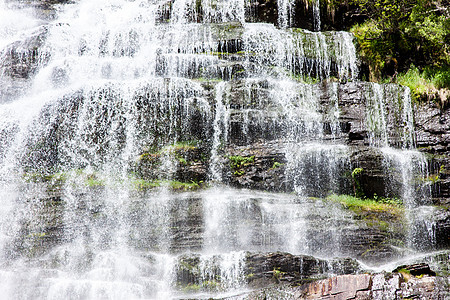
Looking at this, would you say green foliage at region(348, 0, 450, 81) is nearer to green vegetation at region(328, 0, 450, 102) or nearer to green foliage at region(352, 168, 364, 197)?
green vegetation at region(328, 0, 450, 102)

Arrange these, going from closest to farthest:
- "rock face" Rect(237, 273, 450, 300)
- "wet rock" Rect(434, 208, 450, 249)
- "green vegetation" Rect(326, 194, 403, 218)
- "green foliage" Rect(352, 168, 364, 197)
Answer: "rock face" Rect(237, 273, 450, 300) → "wet rock" Rect(434, 208, 450, 249) → "green vegetation" Rect(326, 194, 403, 218) → "green foliage" Rect(352, 168, 364, 197)

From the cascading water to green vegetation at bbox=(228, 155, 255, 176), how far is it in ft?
0.13

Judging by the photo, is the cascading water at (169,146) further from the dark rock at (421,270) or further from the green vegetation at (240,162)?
the dark rock at (421,270)

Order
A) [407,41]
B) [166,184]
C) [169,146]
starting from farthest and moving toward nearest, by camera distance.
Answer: [407,41] → [169,146] → [166,184]

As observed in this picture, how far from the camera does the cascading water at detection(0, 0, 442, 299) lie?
895 cm

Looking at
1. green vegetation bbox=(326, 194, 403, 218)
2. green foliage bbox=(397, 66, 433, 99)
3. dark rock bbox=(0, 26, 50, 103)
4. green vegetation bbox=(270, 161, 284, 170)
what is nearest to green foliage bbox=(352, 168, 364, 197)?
green vegetation bbox=(326, 194, 403, 218)

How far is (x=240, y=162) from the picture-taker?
12.0 m

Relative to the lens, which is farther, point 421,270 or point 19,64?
point 19,64

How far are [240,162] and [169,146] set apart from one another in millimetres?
2150

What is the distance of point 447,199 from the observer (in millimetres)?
10781

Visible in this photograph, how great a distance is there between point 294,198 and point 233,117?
3207mm

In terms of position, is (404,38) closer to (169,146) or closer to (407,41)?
(407,41)

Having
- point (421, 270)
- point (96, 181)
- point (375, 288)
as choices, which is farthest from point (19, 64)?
point (421, 270)

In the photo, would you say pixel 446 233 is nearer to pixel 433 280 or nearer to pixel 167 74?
pixel 433 280
